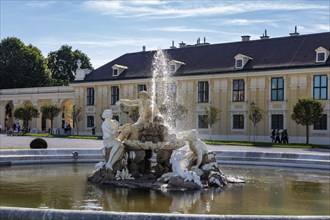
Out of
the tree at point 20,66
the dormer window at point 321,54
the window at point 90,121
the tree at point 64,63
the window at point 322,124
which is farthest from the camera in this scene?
the tree at point 64,63

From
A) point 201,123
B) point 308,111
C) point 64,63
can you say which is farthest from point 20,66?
point 308,111

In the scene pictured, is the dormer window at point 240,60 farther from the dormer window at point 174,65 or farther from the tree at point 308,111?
the tree at point 308,111

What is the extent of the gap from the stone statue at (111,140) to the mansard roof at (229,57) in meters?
31.0

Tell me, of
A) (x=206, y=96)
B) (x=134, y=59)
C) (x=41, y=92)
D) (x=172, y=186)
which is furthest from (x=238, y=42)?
(x=172, y=186)

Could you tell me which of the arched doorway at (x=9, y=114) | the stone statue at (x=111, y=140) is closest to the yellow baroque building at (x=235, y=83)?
the arched doorway at (x=9, y=114)

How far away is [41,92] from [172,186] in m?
52.2

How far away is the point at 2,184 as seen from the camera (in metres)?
14.5

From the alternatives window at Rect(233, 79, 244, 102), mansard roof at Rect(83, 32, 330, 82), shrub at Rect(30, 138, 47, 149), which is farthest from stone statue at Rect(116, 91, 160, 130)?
window at Rect(233, 79, 244, 102)

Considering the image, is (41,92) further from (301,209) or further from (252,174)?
(301,209)

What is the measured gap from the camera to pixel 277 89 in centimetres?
4566

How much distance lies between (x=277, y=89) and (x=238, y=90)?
366 cm

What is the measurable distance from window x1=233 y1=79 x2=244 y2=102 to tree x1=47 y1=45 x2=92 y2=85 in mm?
42808

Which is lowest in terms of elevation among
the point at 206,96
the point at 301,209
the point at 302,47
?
the point at 301,209

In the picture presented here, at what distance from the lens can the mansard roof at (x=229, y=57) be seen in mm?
45500
